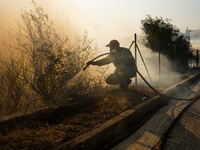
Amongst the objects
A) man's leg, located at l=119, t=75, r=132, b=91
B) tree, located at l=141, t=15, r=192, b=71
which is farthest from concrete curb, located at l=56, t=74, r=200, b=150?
tree, located at l=141, t=15, r=192, b=71

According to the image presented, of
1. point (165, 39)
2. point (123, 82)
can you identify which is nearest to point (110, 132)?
point (123, 82)

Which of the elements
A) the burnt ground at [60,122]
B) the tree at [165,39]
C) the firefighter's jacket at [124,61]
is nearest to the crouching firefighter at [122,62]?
the firefighter's jacket at [124,61]

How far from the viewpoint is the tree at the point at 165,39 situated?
15.7 m

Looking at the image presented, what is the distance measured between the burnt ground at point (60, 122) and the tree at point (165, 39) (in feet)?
39.8

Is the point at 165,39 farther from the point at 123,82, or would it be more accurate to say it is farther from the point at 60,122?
the point at 60,122

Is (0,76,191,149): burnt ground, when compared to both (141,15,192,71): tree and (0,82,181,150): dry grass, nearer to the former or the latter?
(0,82,181,150): dry grass

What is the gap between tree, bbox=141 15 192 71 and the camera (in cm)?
1567

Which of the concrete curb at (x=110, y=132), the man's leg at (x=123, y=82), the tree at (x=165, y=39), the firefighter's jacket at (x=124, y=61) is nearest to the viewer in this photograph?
the concrete curb at (x=110, y=132)

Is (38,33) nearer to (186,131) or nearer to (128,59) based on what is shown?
(128,59)

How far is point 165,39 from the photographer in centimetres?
1625

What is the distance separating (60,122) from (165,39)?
1563 centimetres

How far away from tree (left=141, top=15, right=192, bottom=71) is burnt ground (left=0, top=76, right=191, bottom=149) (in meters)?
12.1

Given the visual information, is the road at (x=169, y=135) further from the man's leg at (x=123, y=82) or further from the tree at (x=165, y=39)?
the tree at (x=165, y=39)

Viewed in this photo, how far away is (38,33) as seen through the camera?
4.20 meters
